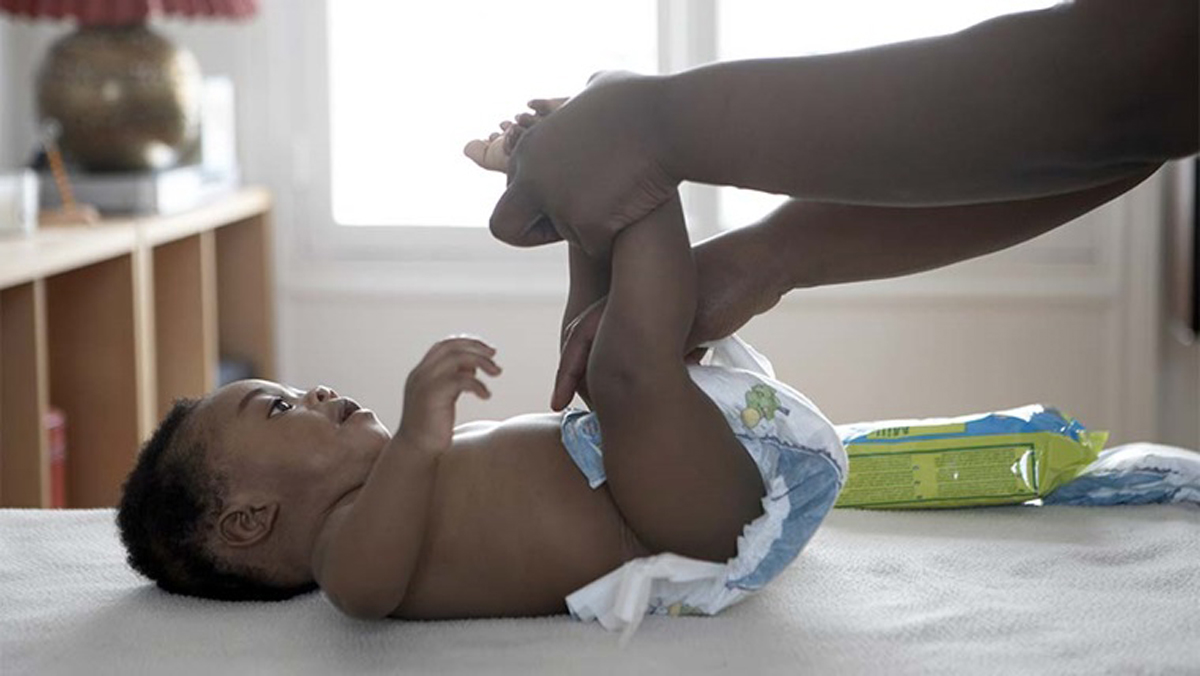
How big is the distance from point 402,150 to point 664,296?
2.14 metres

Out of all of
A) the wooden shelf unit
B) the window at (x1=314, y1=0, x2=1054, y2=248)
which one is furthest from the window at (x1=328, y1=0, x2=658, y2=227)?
the wooden shelf unit

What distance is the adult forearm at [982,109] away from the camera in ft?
3.13

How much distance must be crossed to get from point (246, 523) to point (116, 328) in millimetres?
1318

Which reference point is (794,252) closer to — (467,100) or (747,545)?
(747,545)

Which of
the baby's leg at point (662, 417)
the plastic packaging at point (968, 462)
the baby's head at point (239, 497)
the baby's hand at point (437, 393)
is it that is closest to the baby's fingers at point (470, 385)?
the baby's hand at point (437, 393)

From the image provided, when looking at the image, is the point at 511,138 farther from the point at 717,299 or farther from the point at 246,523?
the point at 246,523

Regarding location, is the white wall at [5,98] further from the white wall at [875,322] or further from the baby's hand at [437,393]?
the baby's hand at [437,393]

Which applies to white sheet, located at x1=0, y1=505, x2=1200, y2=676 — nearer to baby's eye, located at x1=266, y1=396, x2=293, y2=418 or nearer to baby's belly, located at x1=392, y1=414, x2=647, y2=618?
baby's belly, located at x1=392, y1=414, x2=647, y2=618

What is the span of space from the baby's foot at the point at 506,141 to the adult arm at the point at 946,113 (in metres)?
0.17

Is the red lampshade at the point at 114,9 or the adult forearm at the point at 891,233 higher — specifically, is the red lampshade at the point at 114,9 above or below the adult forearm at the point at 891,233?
above

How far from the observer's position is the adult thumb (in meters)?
1.12

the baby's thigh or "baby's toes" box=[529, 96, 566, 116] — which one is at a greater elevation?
"baby's toes" box=[529, 96, 566, 116]

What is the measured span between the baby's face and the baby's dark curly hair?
21 mm

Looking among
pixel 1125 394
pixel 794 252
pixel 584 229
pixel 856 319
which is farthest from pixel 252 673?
pixel 1125 394
